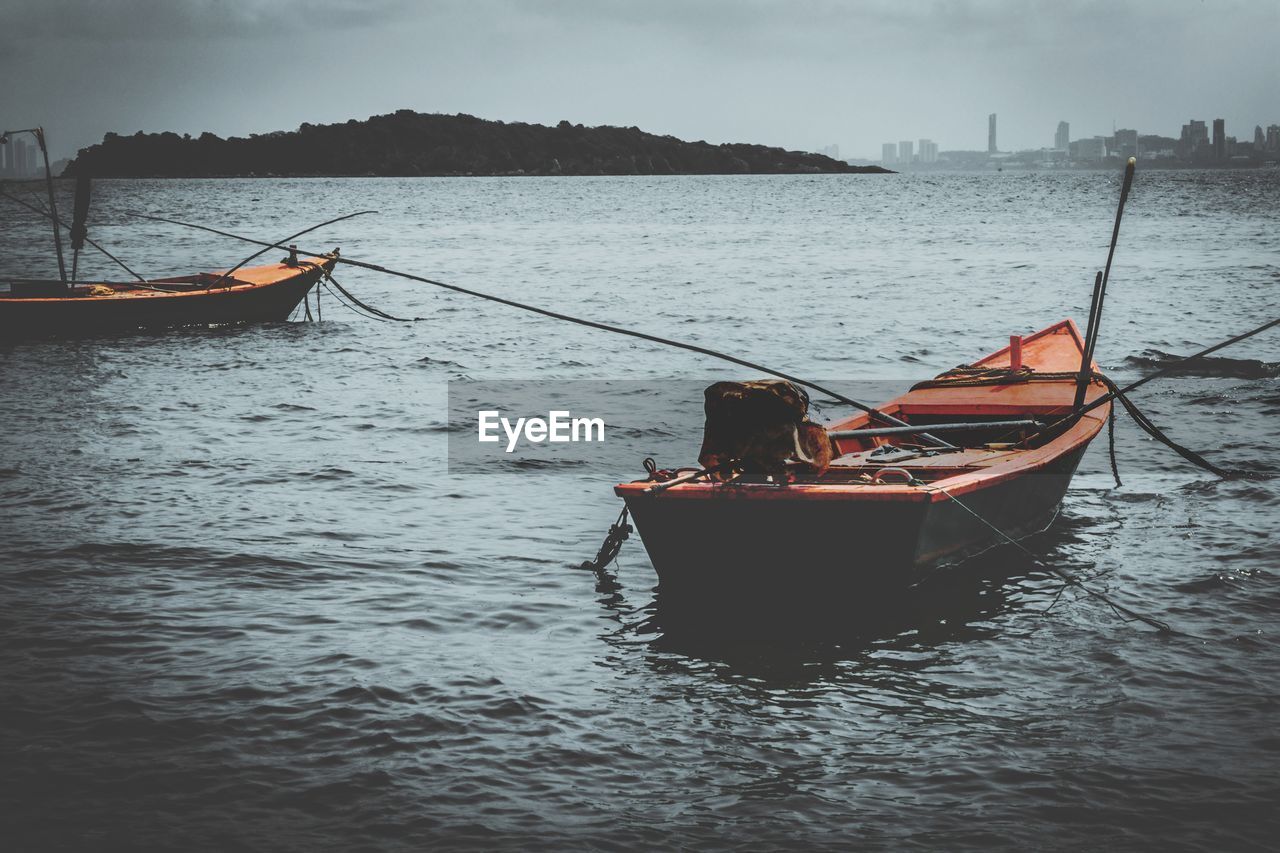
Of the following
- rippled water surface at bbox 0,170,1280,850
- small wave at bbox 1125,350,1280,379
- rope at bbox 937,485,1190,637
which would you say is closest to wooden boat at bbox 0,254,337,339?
rippled water surface at bbox 0,170,1280,850

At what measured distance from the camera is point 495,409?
18922mm

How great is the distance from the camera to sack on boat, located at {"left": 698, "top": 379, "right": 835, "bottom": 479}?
29.0 feet

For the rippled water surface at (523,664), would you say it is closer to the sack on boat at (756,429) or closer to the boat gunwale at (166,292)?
the sack on boat at (756,429)

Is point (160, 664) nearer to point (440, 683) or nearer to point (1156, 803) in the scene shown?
point (440, 683)

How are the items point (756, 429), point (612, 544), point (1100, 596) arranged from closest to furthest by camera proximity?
1. point (756, 429)
2. point (1100, 596)
3. point (612, 544)

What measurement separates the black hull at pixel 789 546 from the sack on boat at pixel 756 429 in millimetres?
427

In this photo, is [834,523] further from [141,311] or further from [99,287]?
[99,287]

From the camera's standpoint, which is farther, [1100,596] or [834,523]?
[1100,596]

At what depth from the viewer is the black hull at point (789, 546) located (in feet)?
27.9

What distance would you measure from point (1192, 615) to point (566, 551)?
5177 millimetres

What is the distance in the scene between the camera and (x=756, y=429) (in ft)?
29.0

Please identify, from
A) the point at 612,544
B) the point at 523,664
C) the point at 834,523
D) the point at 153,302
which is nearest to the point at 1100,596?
the point at 834,523

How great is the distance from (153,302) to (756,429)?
67.4 ft

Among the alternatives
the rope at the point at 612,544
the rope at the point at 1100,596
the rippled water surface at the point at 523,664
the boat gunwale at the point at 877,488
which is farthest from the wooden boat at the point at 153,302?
the rope at the point at 1100,596
